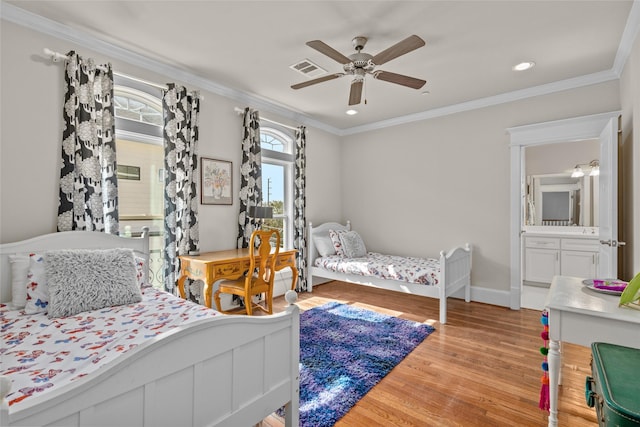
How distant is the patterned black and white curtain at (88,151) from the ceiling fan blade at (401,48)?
2.35 m

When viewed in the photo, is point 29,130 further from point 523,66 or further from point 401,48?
point 523,66

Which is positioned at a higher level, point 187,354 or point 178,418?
point 187,354

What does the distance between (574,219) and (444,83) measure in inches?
147

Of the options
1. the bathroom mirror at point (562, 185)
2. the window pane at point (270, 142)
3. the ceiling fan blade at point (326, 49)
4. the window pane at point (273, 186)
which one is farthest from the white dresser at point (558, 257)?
the ceiling fan blade at point (326, 49)

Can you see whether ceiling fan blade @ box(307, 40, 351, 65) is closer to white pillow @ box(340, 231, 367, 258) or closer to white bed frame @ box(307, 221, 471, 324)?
white bed frame @ box(307, 221, 471, 324)

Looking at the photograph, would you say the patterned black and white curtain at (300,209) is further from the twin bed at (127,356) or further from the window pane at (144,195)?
the twin bed at (127,356)

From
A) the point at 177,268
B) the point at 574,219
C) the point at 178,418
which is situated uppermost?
the point at 574,219

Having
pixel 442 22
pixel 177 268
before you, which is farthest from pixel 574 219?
pixel 177 268

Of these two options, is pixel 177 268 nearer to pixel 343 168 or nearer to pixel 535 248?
pixel 343 168

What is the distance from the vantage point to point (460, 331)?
10.6 feet

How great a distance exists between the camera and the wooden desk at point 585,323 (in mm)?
1435

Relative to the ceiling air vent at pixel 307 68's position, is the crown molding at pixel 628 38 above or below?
below

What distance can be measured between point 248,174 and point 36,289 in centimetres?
237

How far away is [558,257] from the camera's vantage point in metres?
4.89
